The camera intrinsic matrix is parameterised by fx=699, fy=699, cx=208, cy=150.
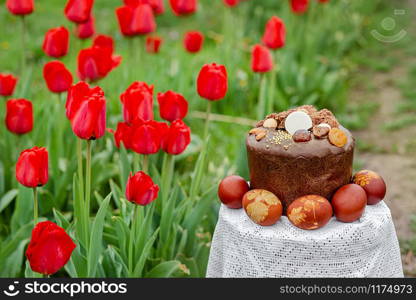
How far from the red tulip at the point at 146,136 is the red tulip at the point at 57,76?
782mm

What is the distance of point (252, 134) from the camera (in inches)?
95.3

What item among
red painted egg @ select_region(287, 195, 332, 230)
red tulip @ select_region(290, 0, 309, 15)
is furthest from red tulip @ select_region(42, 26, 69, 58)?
red tulip @ select_region(290, 0, 309, 15)

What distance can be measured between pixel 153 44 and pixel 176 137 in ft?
7.04

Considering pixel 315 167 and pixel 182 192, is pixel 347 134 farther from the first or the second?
pixel 182 192

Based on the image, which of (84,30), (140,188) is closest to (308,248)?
(140,188)

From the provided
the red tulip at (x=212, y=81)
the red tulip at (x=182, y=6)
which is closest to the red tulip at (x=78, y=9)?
the red tulip at (x=182, y=6)

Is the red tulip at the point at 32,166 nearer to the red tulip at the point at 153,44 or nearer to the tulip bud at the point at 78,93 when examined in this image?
the tulip bud at the point at 78,93

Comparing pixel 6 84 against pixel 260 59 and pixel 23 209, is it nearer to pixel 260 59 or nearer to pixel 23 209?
pixel 23 209

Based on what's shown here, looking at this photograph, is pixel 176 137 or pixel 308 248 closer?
pixel 308 248

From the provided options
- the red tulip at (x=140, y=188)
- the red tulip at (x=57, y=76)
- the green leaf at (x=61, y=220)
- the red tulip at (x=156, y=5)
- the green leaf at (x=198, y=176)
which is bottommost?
the green leaf at (x=61, y=220)

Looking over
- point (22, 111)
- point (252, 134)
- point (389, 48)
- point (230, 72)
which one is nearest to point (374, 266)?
point (252, 134)

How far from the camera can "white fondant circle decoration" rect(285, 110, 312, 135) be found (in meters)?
2.34

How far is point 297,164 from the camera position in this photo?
2.29 m

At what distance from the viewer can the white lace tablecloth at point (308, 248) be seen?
2.27m
